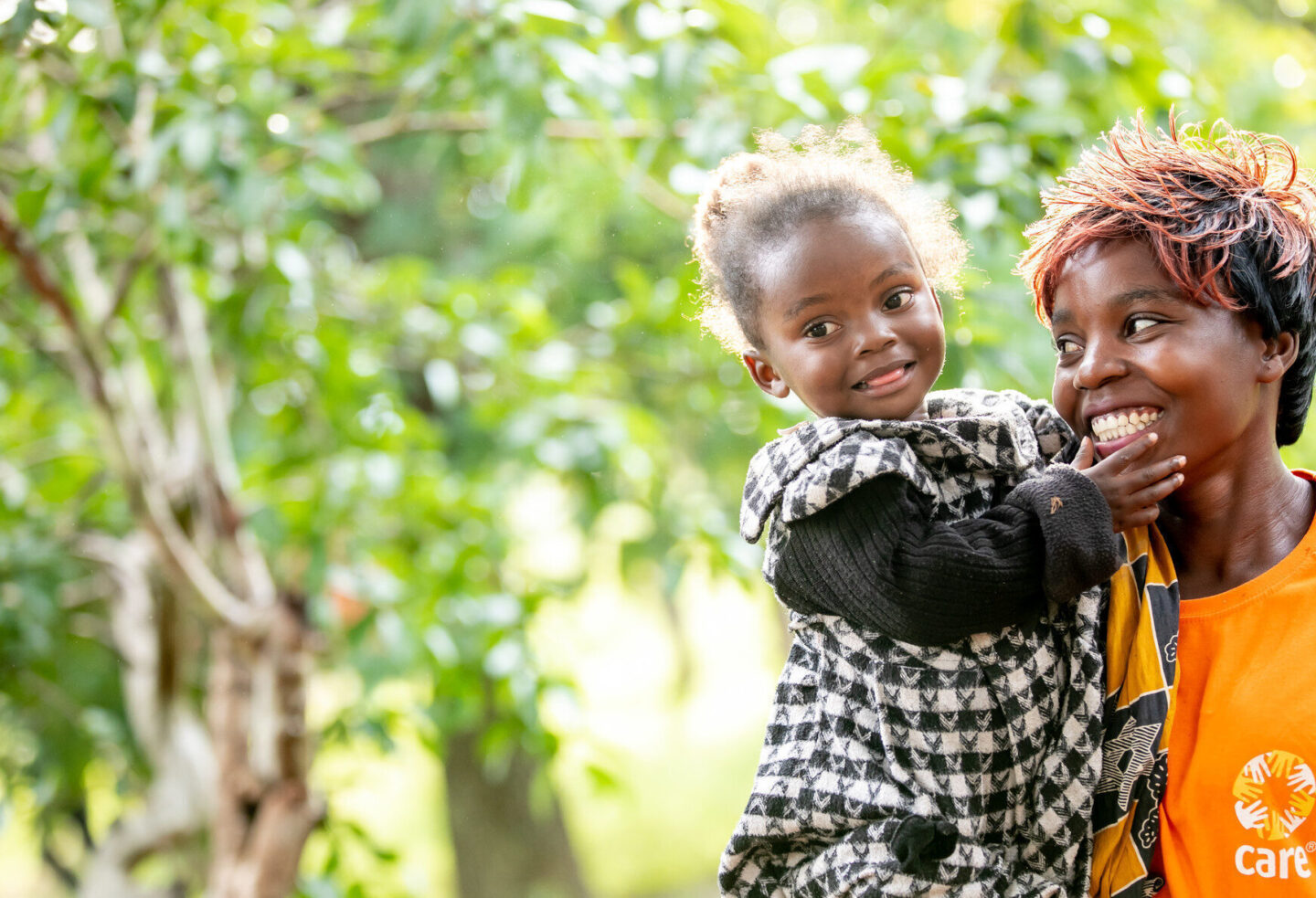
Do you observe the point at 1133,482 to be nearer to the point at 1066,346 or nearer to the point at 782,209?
the point at 1066,346

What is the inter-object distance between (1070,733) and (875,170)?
0.71 m

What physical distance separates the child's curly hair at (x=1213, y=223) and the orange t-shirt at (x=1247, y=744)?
25 cm

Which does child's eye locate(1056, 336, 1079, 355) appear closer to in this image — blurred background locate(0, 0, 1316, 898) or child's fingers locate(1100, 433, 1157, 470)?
child's fingers locate(1100, 433, 1157, 470)

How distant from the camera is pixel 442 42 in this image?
2.27 metres

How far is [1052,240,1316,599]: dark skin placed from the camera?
3.96 feet

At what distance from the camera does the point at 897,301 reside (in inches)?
55.4

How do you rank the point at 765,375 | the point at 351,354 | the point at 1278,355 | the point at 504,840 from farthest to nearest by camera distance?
the point at 504,840 → the point at 351,354 → the point at 765,375 → the point at 1278,355

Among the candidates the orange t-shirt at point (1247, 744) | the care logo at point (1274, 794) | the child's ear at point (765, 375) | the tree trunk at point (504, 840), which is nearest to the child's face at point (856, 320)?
the child's ear at point (765, 375)

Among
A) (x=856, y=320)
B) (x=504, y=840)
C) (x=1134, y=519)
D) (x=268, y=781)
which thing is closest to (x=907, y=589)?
(x=1134, y=519)

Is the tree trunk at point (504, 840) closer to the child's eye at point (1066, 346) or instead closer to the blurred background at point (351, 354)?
the blurred background at point (351, 354)

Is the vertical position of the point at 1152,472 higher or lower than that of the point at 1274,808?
higher

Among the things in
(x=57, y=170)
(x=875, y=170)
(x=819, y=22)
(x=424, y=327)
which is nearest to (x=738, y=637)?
(x=819, y=22)

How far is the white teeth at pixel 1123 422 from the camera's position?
4.03 ft

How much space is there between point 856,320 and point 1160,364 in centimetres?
33
